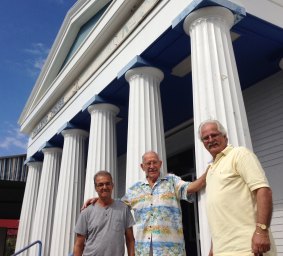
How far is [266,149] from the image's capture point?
7.27 metres

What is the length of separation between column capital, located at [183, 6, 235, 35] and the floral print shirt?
297 centimetres

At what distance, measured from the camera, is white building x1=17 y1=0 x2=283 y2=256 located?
16.5 feet

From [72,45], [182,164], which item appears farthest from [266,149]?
[72,45]

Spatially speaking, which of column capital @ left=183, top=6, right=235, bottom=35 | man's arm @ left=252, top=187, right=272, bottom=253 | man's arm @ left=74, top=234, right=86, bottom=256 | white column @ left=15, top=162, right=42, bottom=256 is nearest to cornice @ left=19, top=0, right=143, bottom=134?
white column @ left=15, top=162, right=42, bottom=256

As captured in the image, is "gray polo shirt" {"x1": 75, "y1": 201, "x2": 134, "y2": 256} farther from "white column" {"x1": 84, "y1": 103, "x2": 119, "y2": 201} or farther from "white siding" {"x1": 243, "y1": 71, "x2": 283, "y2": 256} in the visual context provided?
"white column" {"x1": 84, "y1": 103, "x2": 119, "y2": 201}

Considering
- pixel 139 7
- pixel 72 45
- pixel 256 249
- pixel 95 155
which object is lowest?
pixel 256 249

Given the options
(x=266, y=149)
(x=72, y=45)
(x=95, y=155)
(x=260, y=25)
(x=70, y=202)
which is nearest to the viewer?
(x=260, y=25)

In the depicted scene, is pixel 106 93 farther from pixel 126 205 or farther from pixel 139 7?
pixel 126 205

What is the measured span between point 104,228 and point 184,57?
15.1 feet

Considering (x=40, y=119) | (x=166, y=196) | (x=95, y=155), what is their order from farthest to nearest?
(x=40, y=119)
(x=95, y=155)
(x=166, y=196)

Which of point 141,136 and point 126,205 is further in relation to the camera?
point 141,136

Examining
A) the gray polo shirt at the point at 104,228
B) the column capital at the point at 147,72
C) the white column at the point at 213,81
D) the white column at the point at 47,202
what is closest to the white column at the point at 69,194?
the white column at the point at 47,202

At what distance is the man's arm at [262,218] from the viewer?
2209 millimetres

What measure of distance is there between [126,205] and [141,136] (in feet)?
9.23
